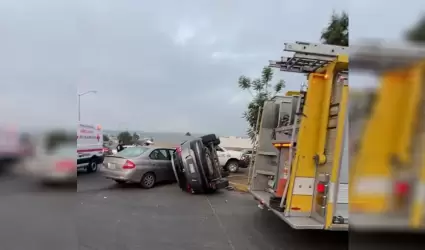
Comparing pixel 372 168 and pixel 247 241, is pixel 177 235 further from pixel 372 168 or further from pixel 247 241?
pixel 372 168

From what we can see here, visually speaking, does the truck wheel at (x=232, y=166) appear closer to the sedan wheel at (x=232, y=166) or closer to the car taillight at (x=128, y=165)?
the sedan wheel at (x=232, y=166)

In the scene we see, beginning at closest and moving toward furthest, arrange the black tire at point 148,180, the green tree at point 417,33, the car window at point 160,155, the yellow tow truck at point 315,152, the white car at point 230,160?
the green tree at point 417,33 → the yellow tow truck at point 315,152 → the black tire at point 148,180 → the car window at point 160,155 → the white car at point 230,160

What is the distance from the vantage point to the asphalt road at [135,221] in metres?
1.45

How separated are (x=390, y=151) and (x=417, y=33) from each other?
36 centimetres

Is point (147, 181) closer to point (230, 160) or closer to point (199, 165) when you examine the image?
point (199, 165)

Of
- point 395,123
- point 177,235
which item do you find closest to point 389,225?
point 395,123

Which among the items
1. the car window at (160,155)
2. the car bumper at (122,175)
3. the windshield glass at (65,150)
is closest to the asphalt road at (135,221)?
the windshield glass at (65,150)

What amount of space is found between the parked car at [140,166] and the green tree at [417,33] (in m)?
9.57

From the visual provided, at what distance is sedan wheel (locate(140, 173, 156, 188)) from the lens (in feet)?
34.6

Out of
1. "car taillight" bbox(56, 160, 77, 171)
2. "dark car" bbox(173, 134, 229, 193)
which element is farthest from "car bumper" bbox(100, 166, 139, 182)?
"car taillight" bbox(56, 160, 77, 171)

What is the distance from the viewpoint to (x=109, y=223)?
6.07 meters

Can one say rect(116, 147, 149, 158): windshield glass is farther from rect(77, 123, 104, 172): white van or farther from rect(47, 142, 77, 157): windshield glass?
rect(47, 142, 77, 157): windshield glass

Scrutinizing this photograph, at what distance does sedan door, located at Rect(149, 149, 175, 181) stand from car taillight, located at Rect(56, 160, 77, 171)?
943cm

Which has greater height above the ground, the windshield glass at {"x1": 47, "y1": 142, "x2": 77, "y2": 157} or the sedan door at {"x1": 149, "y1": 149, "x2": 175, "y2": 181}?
the windshield glass at {"x1": 47, "y1": 142, "x2": 77, "y2": 157}
